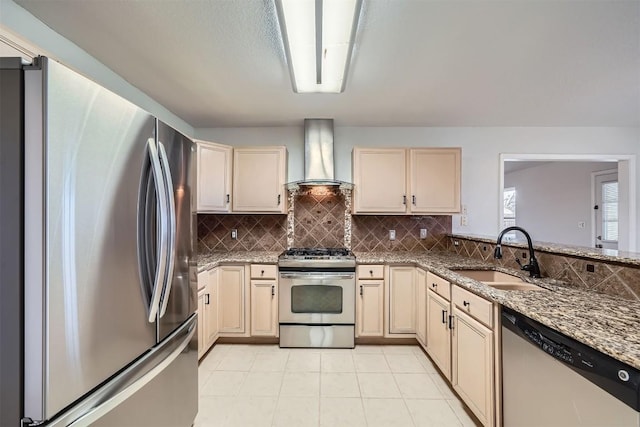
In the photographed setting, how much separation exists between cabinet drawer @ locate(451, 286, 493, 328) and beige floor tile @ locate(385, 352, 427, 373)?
838 mm

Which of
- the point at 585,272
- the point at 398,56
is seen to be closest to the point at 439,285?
the point at 585,272

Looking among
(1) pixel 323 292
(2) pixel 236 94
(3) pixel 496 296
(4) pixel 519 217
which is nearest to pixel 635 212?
(4) pixel 519 217

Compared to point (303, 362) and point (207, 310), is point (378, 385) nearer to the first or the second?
point (303, 362)

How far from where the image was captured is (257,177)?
2.97 m

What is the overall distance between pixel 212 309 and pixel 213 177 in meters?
1.36

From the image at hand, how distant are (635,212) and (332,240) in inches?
151

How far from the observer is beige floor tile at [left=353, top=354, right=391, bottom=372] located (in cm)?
226

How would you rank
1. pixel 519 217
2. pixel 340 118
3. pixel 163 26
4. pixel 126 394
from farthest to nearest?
pixel 519 217 < pixel 340 118 < pixel 163 26 < pixel 126 394

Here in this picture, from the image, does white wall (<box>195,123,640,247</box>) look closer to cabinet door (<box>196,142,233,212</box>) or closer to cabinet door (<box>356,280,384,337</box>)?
cabinet door (<box>196,142,233,212</box>)

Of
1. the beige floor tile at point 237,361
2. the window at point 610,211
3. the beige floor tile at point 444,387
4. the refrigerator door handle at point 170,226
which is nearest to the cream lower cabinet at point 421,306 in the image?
the beige floor tile at point 444,387

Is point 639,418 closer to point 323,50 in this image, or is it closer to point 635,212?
point 323,50

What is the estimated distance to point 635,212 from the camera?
3.25 metres

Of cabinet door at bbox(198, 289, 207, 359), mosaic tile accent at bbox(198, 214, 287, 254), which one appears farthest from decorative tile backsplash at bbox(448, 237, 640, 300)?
cabinet door at bbox(198, 289, 207, 359)

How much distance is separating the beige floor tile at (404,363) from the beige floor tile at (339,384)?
0.41 m
